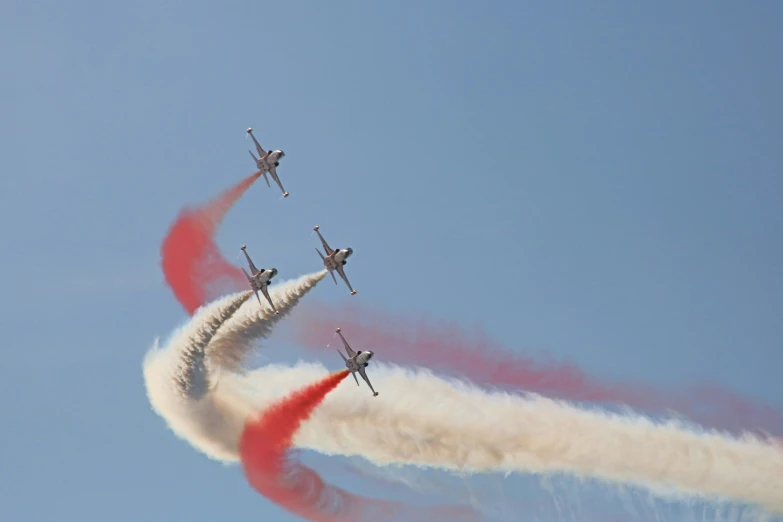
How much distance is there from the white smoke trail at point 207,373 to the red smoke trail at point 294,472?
1928mm

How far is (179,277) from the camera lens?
335ft

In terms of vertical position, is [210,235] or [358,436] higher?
[210,235]

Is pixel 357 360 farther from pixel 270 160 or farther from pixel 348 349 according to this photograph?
pixel 270 160

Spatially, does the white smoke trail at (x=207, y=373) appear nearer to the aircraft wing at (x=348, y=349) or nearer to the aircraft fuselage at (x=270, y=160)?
the aircraft wing at (x=348, y=349)

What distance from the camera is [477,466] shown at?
9969cm

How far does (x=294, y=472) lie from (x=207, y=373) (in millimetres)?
9193

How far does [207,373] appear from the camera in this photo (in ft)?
339

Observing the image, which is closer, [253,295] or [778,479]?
[778,479]

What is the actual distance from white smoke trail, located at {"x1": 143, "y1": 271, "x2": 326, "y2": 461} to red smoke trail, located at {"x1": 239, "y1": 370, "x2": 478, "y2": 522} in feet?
6.33

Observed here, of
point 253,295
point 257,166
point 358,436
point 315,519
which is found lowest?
point 315,519

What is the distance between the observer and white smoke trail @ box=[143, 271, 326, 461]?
101562mm

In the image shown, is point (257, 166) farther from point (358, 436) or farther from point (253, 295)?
point (358, 436)

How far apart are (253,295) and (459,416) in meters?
15.3

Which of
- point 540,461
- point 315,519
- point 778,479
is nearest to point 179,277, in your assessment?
point 315,519
